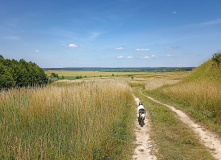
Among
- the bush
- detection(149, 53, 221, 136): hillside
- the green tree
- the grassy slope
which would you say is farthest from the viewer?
the green tree

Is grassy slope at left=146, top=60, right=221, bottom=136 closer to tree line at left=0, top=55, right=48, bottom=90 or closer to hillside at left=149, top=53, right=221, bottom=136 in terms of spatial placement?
hillside at left=149, top=53, right=221, bottom=136

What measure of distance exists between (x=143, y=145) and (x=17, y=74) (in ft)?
139

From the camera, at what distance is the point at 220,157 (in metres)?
4.56

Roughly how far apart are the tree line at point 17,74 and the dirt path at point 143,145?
27505mm

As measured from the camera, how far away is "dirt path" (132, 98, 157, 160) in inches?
185

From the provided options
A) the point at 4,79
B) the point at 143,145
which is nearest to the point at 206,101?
the point at 143,145

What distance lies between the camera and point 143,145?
5.50 meters

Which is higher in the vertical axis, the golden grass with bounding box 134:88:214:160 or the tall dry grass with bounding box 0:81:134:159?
the tall dry grass with bounding box 0:81:134:159

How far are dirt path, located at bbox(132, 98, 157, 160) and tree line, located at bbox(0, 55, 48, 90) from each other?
90.2ft

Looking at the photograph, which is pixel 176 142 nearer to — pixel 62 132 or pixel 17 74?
pixel 62 132

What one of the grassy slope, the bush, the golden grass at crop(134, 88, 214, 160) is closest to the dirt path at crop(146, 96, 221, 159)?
the golden grass at crop(134, 88, 214, 160)

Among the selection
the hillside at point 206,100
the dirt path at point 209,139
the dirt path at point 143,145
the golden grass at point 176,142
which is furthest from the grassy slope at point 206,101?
the dirt path at point 143,145

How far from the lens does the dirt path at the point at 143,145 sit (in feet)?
15.4

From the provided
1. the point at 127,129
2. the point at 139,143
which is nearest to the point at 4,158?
the point at 139,143
